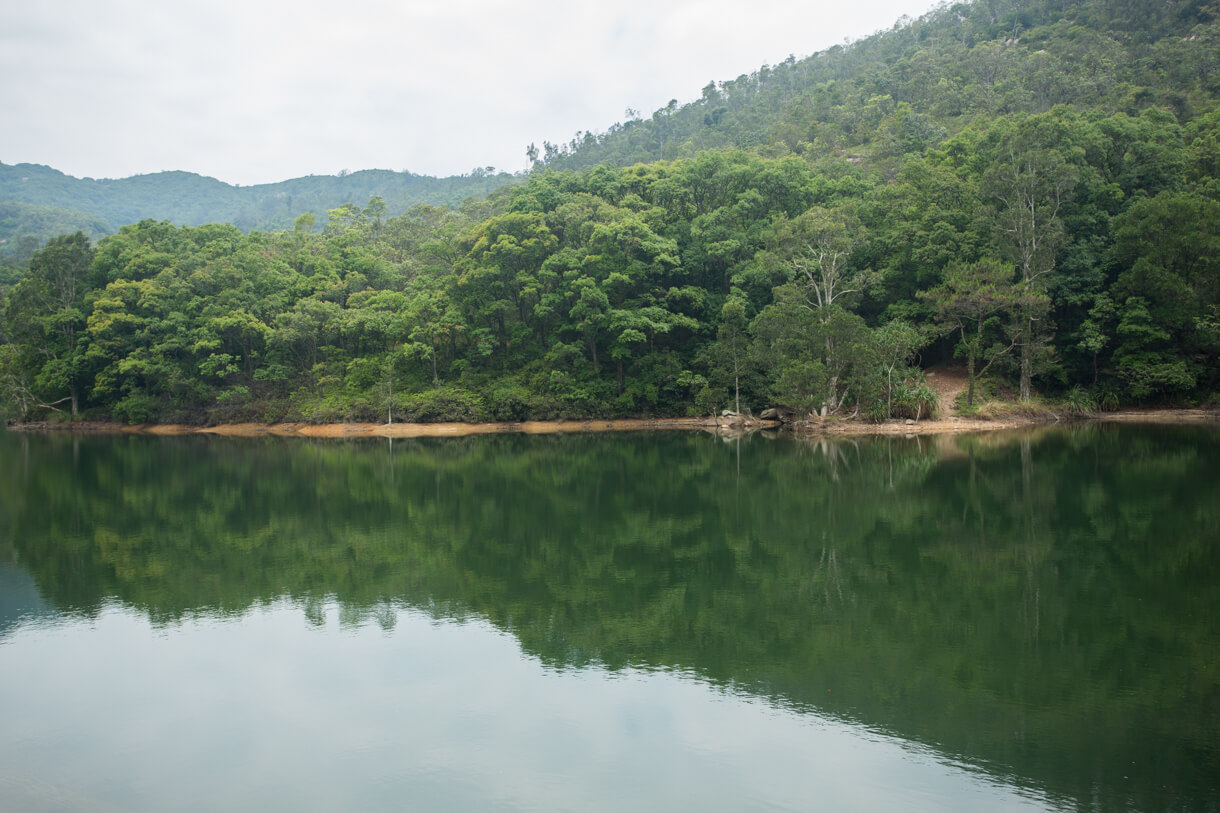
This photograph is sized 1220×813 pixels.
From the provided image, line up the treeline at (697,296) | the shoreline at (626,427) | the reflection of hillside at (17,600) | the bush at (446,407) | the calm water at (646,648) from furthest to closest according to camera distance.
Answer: the bush at (446,407) → the treeline at (697,296) → the shoreline at (626,427) → the reflection of hillside at (17,600) → the calm water at (646,648)

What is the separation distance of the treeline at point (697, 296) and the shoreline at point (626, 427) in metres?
0.80

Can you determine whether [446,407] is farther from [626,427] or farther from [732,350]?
[732,350]

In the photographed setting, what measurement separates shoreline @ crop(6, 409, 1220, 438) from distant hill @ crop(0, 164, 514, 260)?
6679cm

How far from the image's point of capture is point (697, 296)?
1593 inches

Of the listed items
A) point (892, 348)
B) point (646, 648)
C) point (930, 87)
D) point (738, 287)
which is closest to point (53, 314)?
point (738, 287)

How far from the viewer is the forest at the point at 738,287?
32844 millimetres

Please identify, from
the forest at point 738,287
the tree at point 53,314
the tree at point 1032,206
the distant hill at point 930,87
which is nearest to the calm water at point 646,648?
the tree at point 1032,206

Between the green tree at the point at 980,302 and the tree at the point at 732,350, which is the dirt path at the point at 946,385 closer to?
the green tree at the point at 980,302

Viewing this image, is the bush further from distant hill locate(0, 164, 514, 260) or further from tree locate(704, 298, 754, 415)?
distant hill locate(0, 164, 514, 260)

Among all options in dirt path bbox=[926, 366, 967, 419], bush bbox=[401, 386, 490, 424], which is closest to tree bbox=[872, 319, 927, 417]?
dirt path bbox=[926, 366, 967, 419]

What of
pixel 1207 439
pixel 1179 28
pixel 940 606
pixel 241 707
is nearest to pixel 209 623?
pixel 241 707

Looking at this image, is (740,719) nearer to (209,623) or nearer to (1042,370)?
(209,623)

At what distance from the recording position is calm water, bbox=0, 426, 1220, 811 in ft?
20.1

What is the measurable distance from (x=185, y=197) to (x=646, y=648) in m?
187
